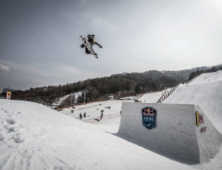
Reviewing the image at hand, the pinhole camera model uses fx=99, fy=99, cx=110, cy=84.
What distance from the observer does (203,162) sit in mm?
5703

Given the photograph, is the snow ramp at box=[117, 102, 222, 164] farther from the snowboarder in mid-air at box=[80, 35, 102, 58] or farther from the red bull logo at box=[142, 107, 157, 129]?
the snowboarder in mid-air at box=[80, 35, 102, 58]

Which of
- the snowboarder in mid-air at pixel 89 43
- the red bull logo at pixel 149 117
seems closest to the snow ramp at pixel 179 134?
the red bull logo at pixel 149 117

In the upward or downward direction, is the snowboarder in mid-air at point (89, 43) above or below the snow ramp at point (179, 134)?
above

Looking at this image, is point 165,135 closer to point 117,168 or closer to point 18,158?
point 117,168

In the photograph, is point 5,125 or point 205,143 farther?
point 205,143

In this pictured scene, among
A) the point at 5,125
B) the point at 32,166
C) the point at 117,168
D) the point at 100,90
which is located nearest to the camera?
the point at 32,166

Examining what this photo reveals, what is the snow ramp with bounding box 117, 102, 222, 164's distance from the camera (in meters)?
6.11

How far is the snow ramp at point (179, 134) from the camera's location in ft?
20.1

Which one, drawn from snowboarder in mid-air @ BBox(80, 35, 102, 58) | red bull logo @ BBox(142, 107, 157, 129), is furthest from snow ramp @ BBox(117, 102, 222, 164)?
snowboarder in mid-air @ BBox(80, 35, 102, 58)

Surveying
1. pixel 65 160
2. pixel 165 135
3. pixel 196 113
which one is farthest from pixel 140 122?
pixel 65 160

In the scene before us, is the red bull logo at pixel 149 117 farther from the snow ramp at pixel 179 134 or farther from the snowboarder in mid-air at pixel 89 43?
the snowboarder in mid-air at pixel 89 43

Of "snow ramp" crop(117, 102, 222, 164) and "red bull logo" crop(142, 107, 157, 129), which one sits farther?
"red bull logo" crop(142, 107, 157, 129)

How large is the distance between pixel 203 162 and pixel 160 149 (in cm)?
228

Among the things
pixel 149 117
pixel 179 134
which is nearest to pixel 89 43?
pixel 149 117
